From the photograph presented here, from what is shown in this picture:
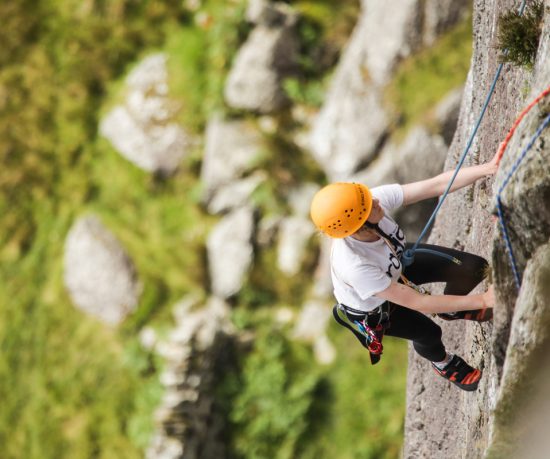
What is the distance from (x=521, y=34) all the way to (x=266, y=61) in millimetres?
9451

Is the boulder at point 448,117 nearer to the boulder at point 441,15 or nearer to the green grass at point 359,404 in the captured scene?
the boulder at point 441,15

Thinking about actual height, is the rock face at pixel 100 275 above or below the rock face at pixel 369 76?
below

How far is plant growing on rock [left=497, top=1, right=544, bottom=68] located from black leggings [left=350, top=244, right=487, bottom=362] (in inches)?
66.5

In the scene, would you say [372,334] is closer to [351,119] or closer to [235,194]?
[351,119]

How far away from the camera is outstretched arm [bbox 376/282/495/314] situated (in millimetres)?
4582

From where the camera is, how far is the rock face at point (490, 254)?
388cm

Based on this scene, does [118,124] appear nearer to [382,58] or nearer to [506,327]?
[382,58]

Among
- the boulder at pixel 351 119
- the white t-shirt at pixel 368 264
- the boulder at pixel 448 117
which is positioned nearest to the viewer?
the white t-shirt at pixel 368 264

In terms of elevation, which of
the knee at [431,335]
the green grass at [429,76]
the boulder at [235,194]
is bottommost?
the boulder at [235,194]

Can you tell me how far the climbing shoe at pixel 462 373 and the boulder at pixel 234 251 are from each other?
27.2 feet

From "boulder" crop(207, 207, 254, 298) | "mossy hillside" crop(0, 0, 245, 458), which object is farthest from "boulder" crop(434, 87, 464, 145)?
"mossy hillside" crop(0, 0, 245, 458)

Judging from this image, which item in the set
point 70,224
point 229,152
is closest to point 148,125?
point 229,152

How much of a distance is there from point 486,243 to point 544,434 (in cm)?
199

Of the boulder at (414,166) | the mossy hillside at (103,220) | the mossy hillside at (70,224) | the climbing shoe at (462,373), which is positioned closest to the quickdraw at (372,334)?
the climbing shoe at (462,373)
